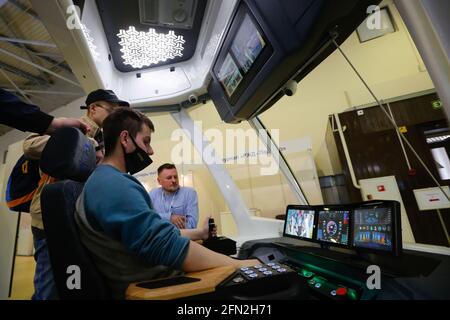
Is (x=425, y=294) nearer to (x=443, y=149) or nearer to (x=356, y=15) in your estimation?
(x=356, y=15)

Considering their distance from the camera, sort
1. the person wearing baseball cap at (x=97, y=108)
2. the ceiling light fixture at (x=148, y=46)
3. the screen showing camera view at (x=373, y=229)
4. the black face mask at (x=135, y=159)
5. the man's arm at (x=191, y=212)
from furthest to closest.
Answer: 1. the man's arm at (x=191, y=212)
2. the ceiling light fixture at (x=148, y=46)
3. the person wearing baseball cap at (x=97, y=108)
4. the black face mask at (x=135, y=159)
5. the screen showing camera view at (x=373, y=229)

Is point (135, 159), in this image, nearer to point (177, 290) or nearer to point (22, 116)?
point (22, 116)

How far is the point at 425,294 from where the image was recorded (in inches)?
22.9

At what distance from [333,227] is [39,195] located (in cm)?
146

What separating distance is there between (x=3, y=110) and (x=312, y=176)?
276cm

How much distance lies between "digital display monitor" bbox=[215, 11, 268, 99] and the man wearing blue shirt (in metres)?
1.25

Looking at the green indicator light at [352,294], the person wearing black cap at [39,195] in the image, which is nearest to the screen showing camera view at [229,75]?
the person wearing black cap at [39,195]

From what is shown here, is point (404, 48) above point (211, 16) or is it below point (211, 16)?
above

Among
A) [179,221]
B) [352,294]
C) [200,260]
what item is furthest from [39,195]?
[352,294]

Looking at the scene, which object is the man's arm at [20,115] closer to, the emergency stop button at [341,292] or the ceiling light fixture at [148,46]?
the ceiling light fixture at [148,46]

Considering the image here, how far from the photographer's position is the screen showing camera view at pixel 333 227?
1043 mm

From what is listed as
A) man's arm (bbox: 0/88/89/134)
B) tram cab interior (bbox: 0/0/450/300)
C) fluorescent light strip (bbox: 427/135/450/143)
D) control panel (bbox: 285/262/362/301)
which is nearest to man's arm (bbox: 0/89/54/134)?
man's arm (bbox: 0/88/89/134)

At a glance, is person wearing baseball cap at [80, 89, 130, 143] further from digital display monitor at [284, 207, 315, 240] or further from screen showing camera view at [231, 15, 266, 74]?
digital display monitor at [284, 207, 315, 240]

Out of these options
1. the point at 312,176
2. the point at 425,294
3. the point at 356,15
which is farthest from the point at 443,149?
the point at 425,294
